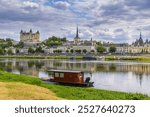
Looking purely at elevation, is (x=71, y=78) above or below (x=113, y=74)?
above

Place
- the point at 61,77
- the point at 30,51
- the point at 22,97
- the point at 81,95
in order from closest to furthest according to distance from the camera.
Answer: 1. the point at 22,97
2. the point at 81,95
3. the point at 61,77
4. the point at 30,51

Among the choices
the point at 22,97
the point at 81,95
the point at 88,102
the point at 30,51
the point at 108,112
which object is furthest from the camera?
the point at 30,51

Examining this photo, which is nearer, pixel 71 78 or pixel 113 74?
pixel 71 78

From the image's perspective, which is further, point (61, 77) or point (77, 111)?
point (61, 77)

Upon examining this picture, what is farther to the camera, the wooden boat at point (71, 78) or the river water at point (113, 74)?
the river water at point (113, 74)

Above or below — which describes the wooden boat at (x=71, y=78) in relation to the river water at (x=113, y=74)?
above

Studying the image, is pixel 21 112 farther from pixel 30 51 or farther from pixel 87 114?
pixel 30 51

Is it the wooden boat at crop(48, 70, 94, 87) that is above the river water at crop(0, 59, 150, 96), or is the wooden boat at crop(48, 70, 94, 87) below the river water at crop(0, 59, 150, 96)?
above

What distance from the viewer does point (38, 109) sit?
32.4 feet

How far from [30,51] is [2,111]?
191m

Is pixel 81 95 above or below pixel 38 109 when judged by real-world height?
below

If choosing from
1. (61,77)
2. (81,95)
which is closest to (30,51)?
(61,77)

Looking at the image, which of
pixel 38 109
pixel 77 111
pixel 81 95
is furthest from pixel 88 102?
pixel 81 95

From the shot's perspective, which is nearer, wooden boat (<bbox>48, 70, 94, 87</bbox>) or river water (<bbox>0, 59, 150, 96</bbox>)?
wooden boat (<bbox>48, 70, 94, 87</bbox>)
